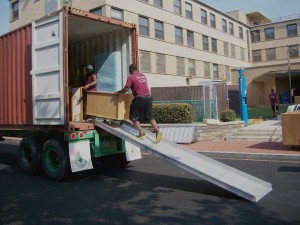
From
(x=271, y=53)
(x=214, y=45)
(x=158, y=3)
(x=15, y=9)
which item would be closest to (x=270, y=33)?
→ (x=271, y=53)

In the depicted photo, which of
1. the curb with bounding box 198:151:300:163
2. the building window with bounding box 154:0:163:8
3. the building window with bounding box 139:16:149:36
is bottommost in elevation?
the curb with bounding box 198:151:300:163

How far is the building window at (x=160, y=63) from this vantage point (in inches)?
1083

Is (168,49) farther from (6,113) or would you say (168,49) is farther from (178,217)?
(178,217)

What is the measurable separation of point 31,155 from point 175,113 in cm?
759

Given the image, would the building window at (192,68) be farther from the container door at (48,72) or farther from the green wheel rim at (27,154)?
the container door at (48,72)

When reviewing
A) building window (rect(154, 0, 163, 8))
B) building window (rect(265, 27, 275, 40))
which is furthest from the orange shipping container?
building window (rect(265, 27, 275, 40))

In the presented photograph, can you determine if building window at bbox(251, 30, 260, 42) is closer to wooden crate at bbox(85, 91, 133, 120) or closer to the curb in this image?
the curb

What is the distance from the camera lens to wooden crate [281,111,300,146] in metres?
9.69

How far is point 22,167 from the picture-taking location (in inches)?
324

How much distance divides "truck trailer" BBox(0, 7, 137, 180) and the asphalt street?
2.13 feet

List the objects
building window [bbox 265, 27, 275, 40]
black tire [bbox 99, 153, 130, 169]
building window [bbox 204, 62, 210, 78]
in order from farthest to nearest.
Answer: building window [bbox 265, 27, 275, 40]
building window [bbox 204, 62, 210, 78]
black tire [bbox 99, 153, 130, 169]

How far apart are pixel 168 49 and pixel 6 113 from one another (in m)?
21.4

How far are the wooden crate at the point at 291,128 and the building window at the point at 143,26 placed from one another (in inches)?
725

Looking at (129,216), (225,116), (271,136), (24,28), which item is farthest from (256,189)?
(225,116)
